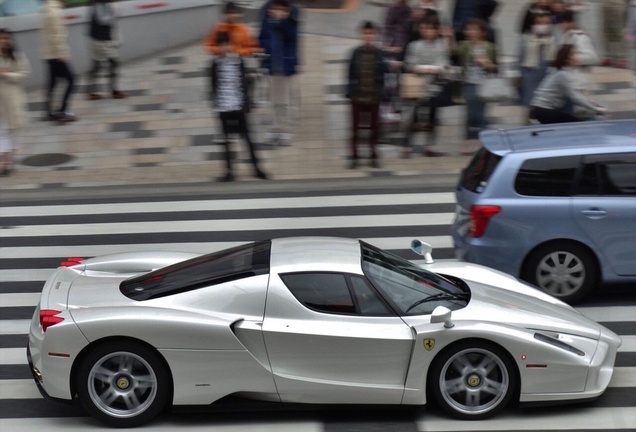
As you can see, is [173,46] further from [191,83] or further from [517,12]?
[517,12]

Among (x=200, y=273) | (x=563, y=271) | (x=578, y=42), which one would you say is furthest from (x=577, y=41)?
(x=200, y=273)

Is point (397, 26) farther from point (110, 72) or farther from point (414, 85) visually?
point (110, 72)

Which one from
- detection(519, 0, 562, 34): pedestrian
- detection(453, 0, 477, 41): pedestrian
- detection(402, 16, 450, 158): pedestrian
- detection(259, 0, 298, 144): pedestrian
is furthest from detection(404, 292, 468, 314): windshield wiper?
detection(453, 0, 477, 41): pedestrian

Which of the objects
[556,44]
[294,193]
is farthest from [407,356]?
[556,44]

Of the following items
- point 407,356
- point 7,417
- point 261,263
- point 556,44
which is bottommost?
point 7,417

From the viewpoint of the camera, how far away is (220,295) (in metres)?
7.20

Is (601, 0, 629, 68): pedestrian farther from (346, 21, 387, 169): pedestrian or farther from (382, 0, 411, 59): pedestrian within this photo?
(346, 21, 387, 169): pedestrian

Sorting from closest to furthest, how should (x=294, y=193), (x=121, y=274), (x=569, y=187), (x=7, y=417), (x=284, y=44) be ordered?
1. (x=7, y=417)
2. (x=121, y=274)
3. (x=569, y=187)
4. (x=294, y=193)
5. (x=284, y=44)

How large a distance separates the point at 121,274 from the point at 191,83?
10.1 meters

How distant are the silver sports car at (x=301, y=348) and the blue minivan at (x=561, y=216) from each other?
2100 mm

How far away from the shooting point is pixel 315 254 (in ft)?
24.5

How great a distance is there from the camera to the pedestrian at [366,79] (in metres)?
13.3

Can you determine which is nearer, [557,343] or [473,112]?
[557,343]

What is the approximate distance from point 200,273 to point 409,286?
1.45 metres
